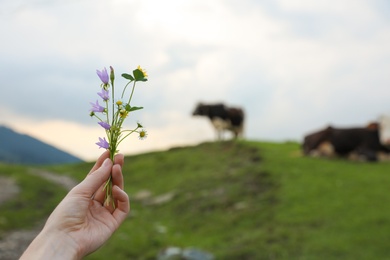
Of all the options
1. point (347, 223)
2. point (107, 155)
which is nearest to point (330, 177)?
point (347, 223)

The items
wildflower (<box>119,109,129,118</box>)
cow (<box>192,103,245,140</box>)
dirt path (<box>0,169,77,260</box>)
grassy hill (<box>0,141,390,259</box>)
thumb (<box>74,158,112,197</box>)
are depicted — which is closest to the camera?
thumb (<box>74,158,112,197</box>)

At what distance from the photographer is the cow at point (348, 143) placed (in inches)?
811

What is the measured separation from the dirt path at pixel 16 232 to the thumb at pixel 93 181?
7612mm

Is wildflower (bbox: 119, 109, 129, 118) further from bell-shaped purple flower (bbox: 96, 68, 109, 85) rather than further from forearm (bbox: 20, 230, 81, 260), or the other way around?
forearm (bbox: 20, 230, 81, 260)

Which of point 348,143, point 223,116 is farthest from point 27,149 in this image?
point 348,143

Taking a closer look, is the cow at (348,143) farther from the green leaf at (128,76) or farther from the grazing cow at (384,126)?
the green leaf at (128,76)

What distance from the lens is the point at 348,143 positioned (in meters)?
20.7

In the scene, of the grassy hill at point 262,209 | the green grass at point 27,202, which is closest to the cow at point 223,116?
the grassy hill at point 262,209

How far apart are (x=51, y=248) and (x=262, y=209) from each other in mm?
13360

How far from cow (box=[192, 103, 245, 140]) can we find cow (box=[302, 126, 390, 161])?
7.46 m

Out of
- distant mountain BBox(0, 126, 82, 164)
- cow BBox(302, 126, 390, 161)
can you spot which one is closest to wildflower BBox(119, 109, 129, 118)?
cow BBox(302, 126, 390, 161)

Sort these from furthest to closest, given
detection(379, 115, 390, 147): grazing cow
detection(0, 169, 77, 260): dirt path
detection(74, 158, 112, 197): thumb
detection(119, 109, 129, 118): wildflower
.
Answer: detection(379, 115, 390, 147): grazing cow
detection(0, 169, 77, 260): dirt path
detection(119, 109, 129, 118): wildflower
detection(74, 158, 112, 197): thumb

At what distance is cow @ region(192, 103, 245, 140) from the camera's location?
2814cm

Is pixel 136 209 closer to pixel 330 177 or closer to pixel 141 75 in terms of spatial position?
pixel 330 177
